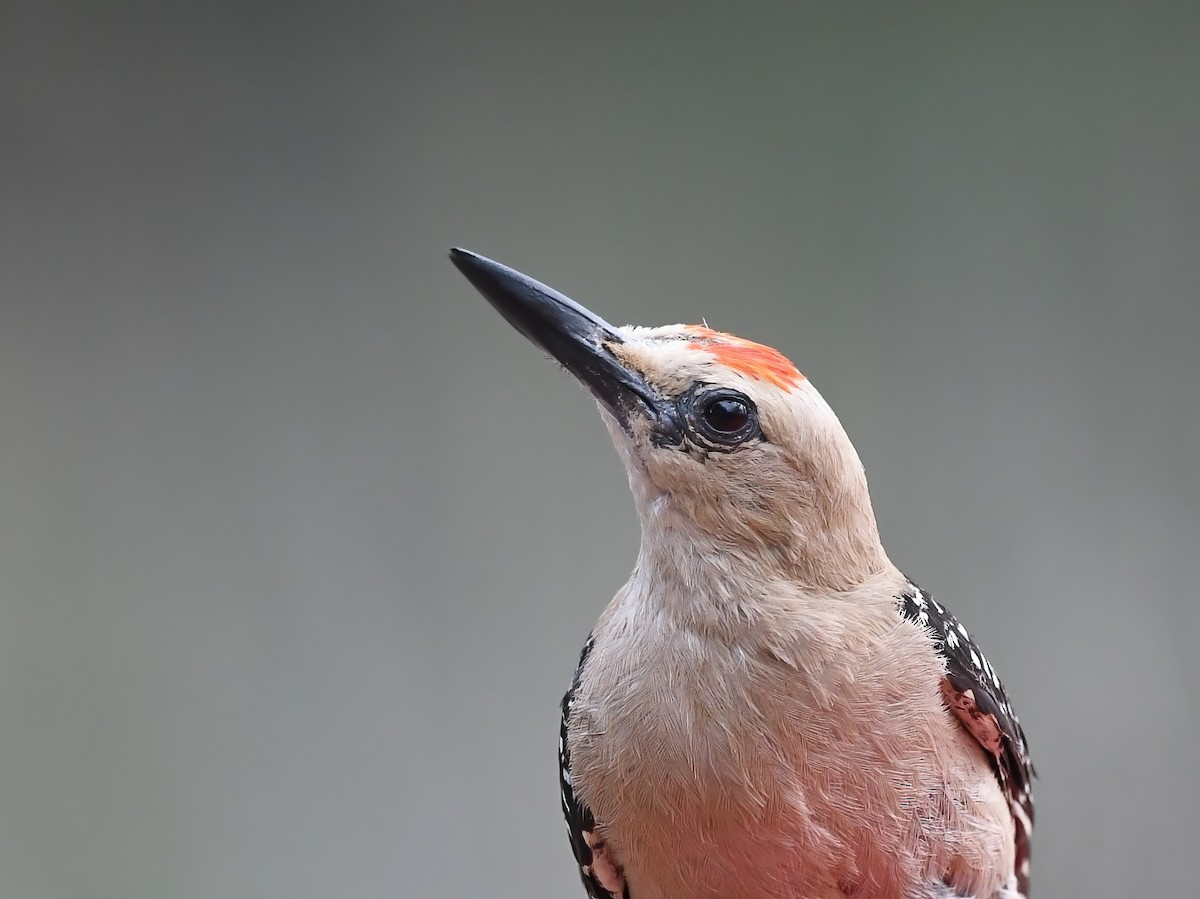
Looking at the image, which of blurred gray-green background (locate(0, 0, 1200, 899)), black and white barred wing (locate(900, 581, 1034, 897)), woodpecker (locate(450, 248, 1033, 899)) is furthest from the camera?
blurred gray-green background (locate(0, 0, 1200, 899))

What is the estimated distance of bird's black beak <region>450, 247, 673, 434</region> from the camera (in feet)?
3.52

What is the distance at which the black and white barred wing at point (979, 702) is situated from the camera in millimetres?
1169

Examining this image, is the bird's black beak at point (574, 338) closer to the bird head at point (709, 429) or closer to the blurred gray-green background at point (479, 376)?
the bird head at point (709, 429)

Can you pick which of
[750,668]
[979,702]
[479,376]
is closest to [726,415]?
[750,668]

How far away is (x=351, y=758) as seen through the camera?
7.52 feet

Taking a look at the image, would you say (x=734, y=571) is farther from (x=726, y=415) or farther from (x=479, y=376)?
(x=479, y=376)

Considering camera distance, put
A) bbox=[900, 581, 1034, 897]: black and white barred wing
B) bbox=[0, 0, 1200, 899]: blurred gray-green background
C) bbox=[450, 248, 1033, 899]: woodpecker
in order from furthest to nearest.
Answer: bbox=[0, 0, 1200, 899]: blurred gray-green background
bbox=[900, 581, 1034, 897]: black and white barred wing
bbox=[450, 248, 1033, 899]: woodpecker

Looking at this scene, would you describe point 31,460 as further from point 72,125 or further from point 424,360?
point 424,360

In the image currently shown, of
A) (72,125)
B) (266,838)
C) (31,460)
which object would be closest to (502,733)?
(266,838)

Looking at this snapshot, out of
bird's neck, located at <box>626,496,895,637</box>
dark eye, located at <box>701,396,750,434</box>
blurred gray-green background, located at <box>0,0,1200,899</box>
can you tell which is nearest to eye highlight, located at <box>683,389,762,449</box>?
dark eye, located at <box>701,396,750,434</box>

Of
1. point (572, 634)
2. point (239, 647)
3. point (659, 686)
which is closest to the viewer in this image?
point (659, 686)

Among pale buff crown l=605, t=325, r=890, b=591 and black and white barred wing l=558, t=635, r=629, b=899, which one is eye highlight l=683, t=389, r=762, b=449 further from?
black and white barred wing l=558, t=635, r=629, b=899

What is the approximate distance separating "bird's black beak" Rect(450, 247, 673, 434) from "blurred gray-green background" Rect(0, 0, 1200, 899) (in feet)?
4.07

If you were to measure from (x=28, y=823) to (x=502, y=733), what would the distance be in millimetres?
1126
